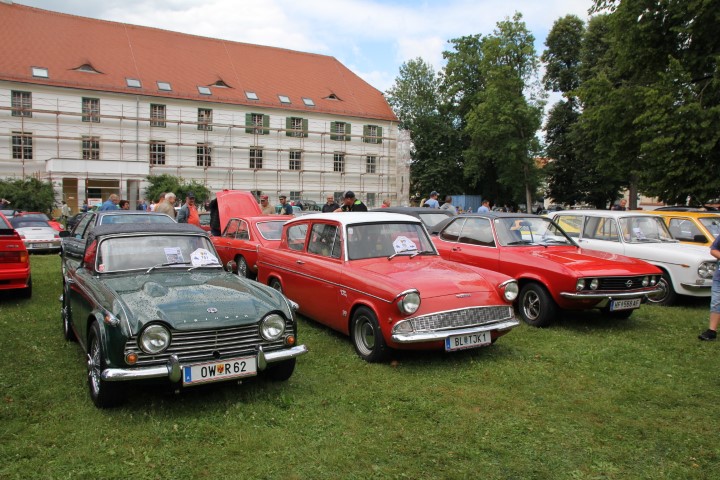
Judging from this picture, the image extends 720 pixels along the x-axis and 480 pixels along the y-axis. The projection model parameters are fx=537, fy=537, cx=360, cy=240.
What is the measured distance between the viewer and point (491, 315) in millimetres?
6090

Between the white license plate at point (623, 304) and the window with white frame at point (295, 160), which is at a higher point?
the window with white frame at point (295, 160)

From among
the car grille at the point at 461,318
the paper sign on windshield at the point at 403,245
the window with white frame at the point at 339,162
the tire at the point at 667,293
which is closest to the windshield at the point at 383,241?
the paper sign on windshield at the point at 403,245

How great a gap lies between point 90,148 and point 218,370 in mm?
43305

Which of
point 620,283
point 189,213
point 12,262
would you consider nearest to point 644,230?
point 620,283

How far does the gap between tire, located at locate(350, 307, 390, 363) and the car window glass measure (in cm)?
108

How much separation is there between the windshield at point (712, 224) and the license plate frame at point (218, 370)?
399 inches

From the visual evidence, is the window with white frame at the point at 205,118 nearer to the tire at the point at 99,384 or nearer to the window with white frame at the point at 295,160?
the window with white frame at the point at 295,160

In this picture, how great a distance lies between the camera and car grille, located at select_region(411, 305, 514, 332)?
5.69 metres

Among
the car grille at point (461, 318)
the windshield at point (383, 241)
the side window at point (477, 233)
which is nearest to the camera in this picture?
the car grille at point (461, 318)

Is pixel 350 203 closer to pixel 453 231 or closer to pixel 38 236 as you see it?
pixel 453 231

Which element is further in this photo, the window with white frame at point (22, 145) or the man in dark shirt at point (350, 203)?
the window with white frame at point (22, 145)

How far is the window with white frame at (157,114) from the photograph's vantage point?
4422cm

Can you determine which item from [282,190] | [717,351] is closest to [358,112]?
[282,190]

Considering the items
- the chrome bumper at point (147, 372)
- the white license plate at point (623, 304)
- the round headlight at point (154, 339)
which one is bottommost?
the chrome bumper at point (147, 372)
